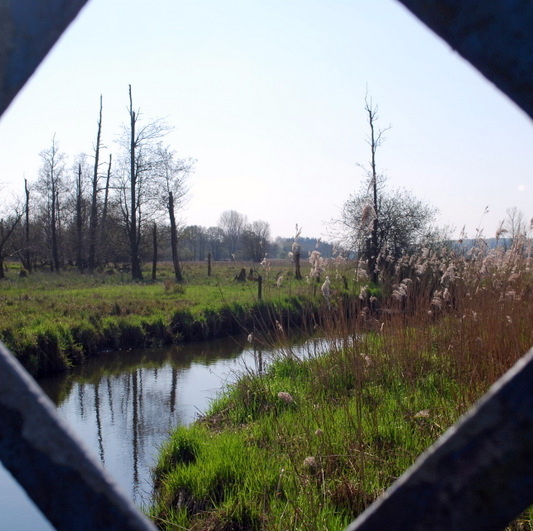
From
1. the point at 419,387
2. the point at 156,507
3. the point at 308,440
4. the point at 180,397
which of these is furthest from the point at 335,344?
the point at 180,397

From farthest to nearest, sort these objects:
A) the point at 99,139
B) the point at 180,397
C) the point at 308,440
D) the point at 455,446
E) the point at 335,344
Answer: the point at 99,139, the point at 180,397, the point at 335,344, the point at 308,440, the point at 455,446

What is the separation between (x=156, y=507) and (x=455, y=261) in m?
4.19

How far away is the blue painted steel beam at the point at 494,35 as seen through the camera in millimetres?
475

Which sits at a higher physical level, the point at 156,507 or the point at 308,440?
the point at 308,440

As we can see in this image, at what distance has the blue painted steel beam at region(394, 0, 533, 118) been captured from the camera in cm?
48

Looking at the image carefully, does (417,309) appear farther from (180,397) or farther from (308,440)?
(180,397)

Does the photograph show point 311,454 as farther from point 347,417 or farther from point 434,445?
point 434,445

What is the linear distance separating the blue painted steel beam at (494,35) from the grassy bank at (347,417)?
103 inches

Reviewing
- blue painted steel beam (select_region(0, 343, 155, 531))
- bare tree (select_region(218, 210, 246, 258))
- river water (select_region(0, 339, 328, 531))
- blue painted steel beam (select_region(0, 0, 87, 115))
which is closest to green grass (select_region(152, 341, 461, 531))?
river water (select_region(0, 339, 328, 531))

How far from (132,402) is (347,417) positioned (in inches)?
211

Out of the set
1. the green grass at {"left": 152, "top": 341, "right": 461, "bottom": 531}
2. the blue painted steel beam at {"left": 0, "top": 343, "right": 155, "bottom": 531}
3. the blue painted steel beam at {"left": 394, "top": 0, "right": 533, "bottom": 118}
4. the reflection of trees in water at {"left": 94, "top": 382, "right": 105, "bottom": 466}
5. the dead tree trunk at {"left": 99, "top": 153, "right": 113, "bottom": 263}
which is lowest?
the reflection of trees in water at {"left": 94, "top": 382, "right": 105, "bottom": 466}

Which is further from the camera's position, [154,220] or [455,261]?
[154,220]

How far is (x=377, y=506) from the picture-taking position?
19.2 inches

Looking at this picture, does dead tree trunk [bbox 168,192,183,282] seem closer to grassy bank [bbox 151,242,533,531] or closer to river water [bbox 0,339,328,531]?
river water [bbox 0,339,328,531]
